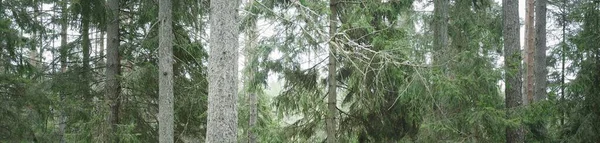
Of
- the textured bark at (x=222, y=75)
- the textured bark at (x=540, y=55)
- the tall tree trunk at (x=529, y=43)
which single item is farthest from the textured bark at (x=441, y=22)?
the tall tree trunk at (x=529, y=43)

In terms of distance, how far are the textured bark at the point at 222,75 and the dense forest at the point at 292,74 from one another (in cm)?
1

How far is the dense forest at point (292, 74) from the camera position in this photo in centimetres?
A: 834

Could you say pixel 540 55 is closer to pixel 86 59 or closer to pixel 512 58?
pixel 512 58

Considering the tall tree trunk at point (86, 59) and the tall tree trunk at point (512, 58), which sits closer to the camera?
the tall tree trunk at point (512, 58)

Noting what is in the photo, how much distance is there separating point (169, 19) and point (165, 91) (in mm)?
1214

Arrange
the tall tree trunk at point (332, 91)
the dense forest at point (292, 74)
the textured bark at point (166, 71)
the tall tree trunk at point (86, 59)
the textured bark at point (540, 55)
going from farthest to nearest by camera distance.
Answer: the textured bark at point (540, 55), the tall tree trunk at point (86, 59), the tall tree trunk at point (332, 91), the textured bark at point (166, 71), the dense forest at point (292, 74)

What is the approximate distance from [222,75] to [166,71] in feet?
7.84

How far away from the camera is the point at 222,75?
7168 millimetres

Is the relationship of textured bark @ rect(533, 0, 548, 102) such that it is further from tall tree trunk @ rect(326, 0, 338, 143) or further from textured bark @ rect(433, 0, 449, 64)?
tall tree trunk @ rect(326, 0, 338, 143)

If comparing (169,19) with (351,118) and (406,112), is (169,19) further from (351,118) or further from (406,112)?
(406,112)

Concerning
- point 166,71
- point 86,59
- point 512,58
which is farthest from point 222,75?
point 86,59

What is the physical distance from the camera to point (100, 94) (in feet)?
37.1

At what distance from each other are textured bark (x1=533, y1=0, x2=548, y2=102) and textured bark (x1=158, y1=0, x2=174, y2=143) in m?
10.2

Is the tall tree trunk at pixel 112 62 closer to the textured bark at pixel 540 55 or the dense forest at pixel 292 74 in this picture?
the dense forest at pixel 292 74
